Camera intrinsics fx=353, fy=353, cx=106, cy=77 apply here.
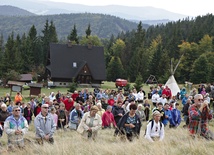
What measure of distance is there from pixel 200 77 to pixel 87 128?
57291mm

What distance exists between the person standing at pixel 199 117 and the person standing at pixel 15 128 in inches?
166

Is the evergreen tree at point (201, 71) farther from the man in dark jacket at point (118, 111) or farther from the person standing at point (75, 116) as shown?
the person standing at point (75, 116)

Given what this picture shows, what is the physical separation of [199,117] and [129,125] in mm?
1774

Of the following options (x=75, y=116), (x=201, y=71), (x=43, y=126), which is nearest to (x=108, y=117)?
(x=75, y=116)

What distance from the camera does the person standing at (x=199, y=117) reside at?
29.0ft

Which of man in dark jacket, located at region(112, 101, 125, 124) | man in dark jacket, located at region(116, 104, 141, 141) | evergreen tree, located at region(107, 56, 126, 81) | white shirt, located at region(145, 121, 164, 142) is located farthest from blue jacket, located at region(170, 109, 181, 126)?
evergreen tree, located at region(107, 56, 126, 81)

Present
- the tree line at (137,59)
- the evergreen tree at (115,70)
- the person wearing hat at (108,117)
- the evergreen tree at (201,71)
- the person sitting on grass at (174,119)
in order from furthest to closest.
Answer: the evergreen tree at (115,70), the tree line at (137,59), the evergreen tree at (201,71), the person sitting on grass at (174,119), the person wearing hat at (108,117)

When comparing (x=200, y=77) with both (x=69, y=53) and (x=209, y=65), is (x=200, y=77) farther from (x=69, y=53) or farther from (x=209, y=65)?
(x=69, y=53)

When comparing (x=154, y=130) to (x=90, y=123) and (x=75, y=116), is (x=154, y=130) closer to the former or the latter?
(x=90, y=123)

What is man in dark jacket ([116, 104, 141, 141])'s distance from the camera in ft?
28.9

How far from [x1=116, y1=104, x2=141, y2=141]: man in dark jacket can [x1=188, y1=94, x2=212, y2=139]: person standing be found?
4.66 feet

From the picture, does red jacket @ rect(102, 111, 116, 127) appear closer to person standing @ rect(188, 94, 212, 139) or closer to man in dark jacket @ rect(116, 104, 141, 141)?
man in dark jacket @ rect(116, 104, 141, 141)

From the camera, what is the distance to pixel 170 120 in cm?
1465

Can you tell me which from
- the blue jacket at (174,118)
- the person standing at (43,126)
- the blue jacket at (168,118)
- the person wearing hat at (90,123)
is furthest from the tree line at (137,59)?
the person standing at (43,126)
